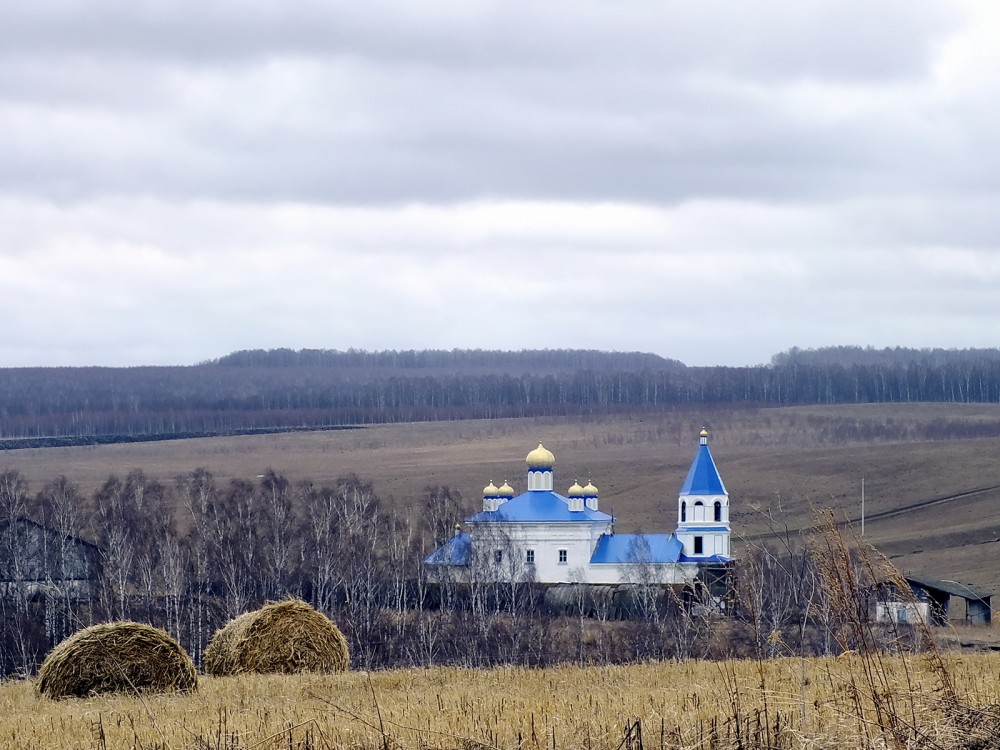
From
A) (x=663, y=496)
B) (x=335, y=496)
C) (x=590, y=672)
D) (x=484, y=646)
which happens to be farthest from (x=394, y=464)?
(x=590, y=672)

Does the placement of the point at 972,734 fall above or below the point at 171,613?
above

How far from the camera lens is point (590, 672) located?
1127 centimetres

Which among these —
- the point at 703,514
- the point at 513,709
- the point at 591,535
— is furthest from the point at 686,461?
the point at 513,709

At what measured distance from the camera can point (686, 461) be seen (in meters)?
86.5

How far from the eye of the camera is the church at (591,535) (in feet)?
164

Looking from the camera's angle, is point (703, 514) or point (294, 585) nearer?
point (294, 585)

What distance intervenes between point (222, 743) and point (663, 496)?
6859 cm

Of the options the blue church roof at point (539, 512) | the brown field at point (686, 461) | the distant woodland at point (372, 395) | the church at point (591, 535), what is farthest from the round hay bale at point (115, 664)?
the distant woodland at point (372, 395)

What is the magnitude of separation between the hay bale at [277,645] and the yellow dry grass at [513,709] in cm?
270

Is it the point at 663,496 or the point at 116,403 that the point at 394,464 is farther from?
the point at 116,403

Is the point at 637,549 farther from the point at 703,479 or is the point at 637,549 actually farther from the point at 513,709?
the point at 513,709

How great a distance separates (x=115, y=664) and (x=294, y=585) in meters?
26.3

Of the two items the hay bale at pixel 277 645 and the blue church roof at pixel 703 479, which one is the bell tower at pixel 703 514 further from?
the hay bale at pixel 277 645

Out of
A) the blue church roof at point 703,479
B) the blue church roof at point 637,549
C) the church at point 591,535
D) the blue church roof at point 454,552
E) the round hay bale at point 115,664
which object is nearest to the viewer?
the round hay bale at point 115,664
